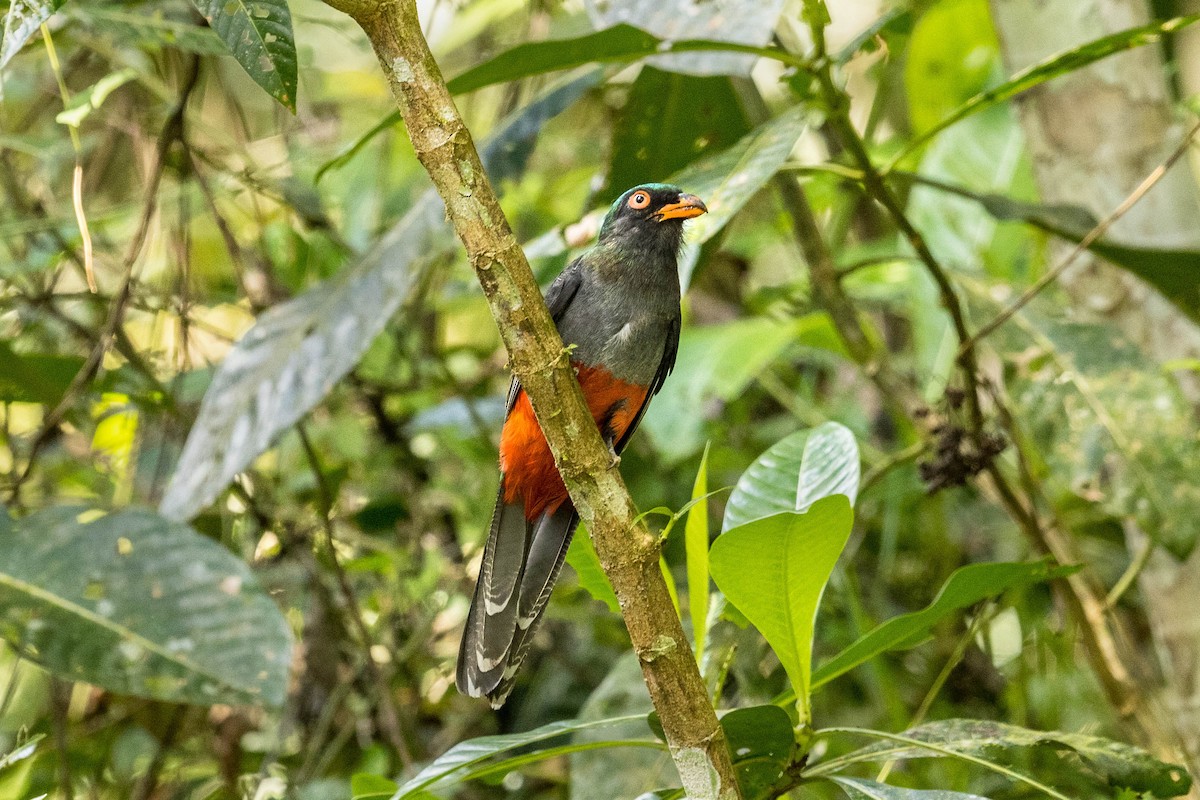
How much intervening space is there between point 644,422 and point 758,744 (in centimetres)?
265

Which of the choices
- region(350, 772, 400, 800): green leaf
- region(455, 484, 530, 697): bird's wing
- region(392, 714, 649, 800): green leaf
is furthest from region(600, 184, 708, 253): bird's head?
region(350, 772, 400, 800): green leaf

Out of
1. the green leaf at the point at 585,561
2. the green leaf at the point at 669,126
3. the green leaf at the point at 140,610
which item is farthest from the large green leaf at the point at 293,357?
the green leaf at the point at 585,561

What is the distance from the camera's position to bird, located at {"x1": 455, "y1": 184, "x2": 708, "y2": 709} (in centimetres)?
302

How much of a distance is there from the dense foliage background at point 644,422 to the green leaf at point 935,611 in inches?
0.4

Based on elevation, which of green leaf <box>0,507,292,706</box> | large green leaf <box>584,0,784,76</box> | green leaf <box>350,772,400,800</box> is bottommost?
green leaf <box>350,772,400,800</box>

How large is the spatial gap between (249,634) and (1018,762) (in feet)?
8.37

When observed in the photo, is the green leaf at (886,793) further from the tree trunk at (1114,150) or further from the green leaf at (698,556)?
the tree trunk at (1114,150)

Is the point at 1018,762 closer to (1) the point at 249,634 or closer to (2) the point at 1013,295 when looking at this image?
(2) the point at 1013,295

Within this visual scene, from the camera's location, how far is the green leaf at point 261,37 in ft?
6.92

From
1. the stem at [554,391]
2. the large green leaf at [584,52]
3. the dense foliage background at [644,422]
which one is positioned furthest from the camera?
the large green leaf at [584,52]

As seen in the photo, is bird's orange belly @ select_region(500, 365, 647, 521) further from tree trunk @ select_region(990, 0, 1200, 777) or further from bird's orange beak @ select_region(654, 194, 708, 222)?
tree trunk @ select_region(990, 0, 1200, 777)

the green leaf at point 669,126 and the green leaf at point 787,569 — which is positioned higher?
the green leaf at point 669,126

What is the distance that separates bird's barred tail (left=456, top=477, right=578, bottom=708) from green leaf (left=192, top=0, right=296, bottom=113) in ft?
4.67

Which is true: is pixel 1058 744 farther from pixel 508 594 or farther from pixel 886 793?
pixel 508 594
